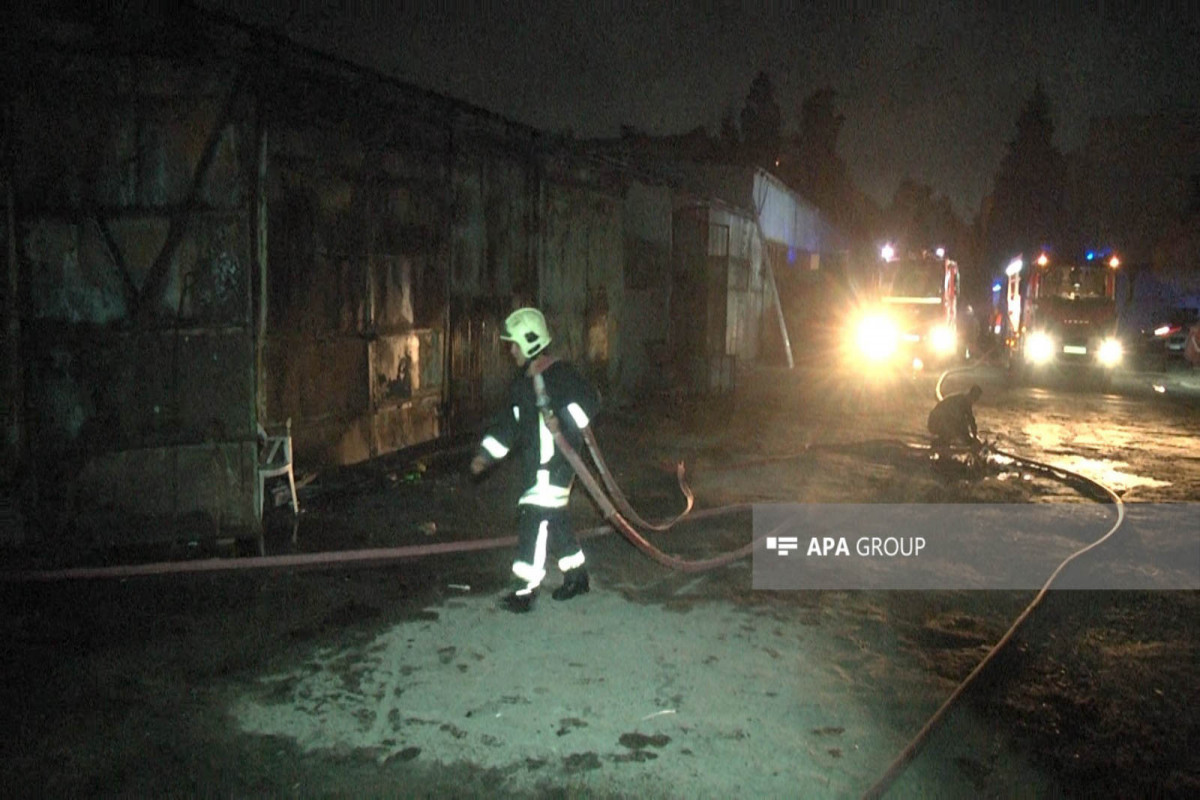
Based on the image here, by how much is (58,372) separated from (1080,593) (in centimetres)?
736

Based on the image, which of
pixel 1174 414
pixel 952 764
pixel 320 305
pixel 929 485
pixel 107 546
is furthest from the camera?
pixel 1174 414

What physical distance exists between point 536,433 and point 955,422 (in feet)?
26.0

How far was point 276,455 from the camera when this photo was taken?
783cm

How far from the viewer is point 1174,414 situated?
16297mm

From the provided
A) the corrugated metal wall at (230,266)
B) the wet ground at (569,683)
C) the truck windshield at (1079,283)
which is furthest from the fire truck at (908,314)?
the wet ground at (569,683)

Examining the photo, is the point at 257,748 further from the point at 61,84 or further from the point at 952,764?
the point at 61,84

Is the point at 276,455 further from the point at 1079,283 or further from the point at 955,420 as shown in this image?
the point at 1079,283

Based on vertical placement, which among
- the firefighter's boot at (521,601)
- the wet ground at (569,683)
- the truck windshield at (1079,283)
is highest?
the truck windshield at (1079,283)

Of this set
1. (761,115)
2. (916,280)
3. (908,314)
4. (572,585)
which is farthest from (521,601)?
(761,115)

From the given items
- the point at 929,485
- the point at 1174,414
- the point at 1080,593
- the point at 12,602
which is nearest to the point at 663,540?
the point at 1080,593

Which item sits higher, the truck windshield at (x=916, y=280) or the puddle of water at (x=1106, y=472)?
the truck windshield at (x=916, y=280)

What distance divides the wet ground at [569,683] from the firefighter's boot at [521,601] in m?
0.09

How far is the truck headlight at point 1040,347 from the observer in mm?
22859

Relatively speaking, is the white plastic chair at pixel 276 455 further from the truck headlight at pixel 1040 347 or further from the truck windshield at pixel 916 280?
the truck windshield at pixel 916 280
